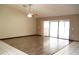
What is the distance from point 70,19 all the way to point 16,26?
4.61 m

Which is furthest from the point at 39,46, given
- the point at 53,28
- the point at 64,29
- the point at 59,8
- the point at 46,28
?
the point at 46,28

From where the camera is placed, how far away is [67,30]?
7523mm

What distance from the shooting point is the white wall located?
7483 millimetres

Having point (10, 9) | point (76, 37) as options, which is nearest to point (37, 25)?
point (10, 9)

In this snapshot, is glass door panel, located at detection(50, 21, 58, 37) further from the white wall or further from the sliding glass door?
the white wall

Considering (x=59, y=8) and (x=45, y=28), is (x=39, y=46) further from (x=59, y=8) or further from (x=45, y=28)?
(x=45, y=28)

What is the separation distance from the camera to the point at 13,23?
809 cm

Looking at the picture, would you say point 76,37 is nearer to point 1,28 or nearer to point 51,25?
point 51,25

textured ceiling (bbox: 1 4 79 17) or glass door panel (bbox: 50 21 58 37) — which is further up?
textured ceiling (bbox: 1 4 79 17)

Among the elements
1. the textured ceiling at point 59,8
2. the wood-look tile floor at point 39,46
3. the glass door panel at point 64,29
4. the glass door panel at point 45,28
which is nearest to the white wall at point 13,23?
the glass door panel at point 45,28

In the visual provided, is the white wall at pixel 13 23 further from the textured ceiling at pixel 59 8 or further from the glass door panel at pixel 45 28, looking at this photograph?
the textured ceiling at pixel 59 8

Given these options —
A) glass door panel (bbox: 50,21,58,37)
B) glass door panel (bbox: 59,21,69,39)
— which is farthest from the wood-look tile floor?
glass door panel (bbox: 50,21,58,37)

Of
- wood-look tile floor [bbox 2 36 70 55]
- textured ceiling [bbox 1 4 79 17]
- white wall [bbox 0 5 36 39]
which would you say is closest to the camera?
wood-look tile floor [bbox 2 36 70 55]

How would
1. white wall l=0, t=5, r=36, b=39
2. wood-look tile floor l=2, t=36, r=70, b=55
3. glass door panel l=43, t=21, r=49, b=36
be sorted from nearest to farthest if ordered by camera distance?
wood-look tile floor l=2, t=36, r=70, b=55, white wall l=0, t=5, r=36, b=39, glass door panel l=43, t=21, r=49, b=36
